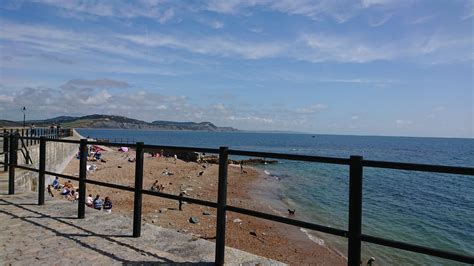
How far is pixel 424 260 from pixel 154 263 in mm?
13287

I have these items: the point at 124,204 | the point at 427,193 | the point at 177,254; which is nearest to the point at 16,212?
the point at 177,254

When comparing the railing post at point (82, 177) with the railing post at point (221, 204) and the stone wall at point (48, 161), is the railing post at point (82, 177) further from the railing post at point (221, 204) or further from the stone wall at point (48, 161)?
the stone wall at point (48, 161)

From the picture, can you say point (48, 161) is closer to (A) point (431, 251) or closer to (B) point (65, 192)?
(B) point (65, 192)

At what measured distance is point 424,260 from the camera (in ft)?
48.2

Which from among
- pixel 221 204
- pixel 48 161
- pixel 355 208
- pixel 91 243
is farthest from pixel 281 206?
pixel 355 208

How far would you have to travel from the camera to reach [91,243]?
16.3 feet

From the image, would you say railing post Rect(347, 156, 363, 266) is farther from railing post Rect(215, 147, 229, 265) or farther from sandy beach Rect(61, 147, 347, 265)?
sandy beach Rect(61, 147, 347, 265)

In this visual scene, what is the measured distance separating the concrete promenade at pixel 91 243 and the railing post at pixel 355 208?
1.30 metres

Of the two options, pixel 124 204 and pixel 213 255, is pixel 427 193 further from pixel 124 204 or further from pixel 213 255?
pixel 213 255

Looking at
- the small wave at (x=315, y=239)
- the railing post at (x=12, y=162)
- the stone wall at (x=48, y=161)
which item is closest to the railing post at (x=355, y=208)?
the railing post at (x=12, y=162)

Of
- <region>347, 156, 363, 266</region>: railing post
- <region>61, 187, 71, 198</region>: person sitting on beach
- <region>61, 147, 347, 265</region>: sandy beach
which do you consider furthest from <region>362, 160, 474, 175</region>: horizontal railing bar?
<region>61, 187, 71, 198</region>: person sitting on beach

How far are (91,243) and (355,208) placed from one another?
10.7 ft

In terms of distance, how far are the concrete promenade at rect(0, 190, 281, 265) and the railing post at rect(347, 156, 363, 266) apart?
1302 mm

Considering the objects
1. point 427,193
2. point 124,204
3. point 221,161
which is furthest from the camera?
point 427,193
